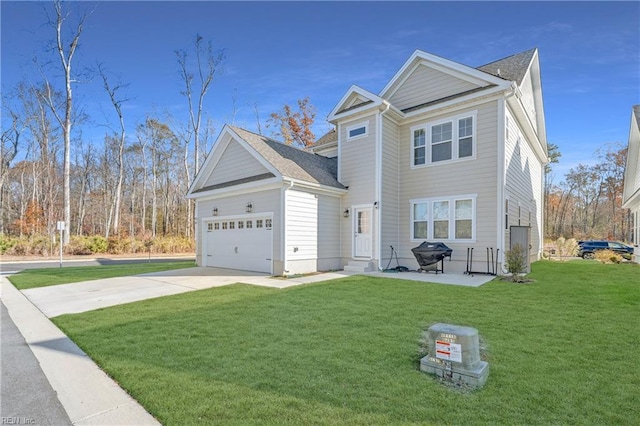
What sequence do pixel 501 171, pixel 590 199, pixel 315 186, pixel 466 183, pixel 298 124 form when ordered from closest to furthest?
1. pixel 501 171
2. pixel 466 183
3. pixel 315 186
4. pixel 298 124
5. pixel 590 199

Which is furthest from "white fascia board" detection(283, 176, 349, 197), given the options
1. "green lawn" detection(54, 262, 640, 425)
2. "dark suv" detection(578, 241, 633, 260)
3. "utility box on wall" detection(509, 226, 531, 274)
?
"dark suv" detection(578, 241, 633, 260)

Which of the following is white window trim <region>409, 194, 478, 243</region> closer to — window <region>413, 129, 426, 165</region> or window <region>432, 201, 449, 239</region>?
window <region>432, 201, 449, 239</region>

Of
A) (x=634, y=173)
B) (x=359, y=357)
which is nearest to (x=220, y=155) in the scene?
(x=359, y=357)

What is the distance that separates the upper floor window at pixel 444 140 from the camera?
36.8 feet

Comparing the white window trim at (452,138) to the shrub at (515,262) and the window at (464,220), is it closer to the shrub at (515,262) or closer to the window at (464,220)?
the window at (464,220)

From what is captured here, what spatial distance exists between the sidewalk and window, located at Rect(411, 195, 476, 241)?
10393 mm

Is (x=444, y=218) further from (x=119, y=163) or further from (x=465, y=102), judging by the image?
(x=119, y=163)

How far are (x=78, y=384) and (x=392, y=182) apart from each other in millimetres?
10856

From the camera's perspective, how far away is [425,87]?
12539 mm

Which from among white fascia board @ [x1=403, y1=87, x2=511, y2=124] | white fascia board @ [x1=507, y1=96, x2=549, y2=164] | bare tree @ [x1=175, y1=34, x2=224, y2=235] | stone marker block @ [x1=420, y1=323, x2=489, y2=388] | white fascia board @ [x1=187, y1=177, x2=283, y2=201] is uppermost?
bare tree @ [x1=175, y1=34, x2=224, y2=235]

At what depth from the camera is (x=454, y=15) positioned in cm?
1138

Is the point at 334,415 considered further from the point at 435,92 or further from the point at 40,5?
the point at 40,5

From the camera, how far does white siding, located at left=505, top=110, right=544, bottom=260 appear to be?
11.3 metres

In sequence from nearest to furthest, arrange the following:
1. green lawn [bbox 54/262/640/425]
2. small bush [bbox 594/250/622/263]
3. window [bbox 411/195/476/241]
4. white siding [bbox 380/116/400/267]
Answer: green lawn [bbox 54/262/640/425] → window [bbox 411/195/476/241] → white siding [bbox 380/116/400/267] → small bush [bbox 594/250/622/263]
